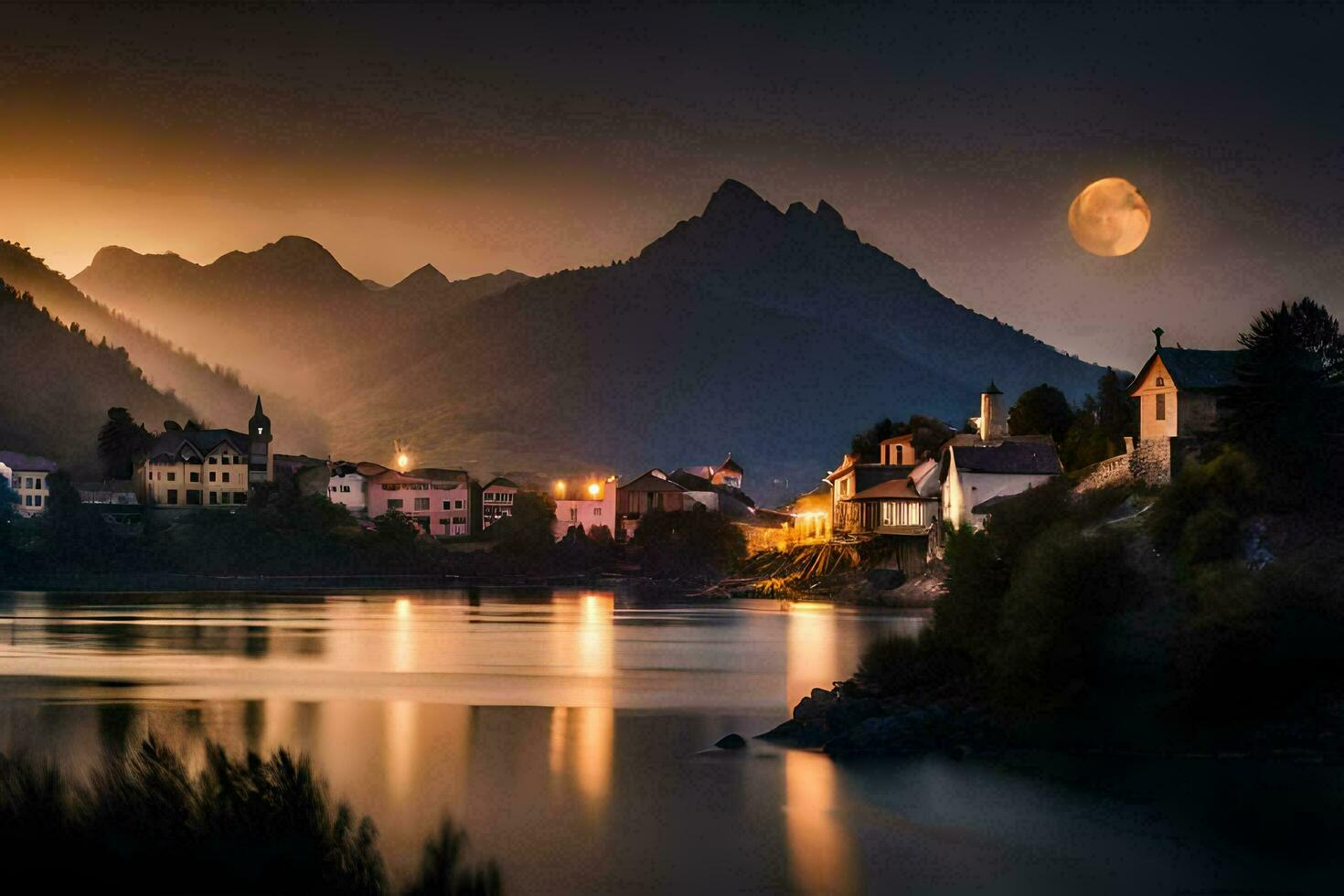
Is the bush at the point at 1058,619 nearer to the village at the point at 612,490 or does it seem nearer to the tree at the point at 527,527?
the village at the point at 612,490

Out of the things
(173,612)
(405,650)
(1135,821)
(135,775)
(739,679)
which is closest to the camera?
(135,775)

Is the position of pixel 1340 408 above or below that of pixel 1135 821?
above

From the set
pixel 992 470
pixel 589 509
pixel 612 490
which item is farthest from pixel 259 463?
pixel 992 470

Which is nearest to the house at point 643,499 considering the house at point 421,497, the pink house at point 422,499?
the house at point 421,497

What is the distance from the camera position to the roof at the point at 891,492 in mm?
A: 96312

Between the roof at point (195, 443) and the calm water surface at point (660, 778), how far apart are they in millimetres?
75155

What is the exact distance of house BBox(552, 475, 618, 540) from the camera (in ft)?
481

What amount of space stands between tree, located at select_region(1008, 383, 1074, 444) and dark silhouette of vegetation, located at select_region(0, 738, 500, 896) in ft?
244

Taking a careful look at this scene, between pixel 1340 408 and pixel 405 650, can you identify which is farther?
pixel 405 650

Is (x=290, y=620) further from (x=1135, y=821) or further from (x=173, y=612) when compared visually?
(x=1135, y=821)

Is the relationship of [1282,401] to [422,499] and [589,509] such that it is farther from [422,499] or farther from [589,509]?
[422,499]

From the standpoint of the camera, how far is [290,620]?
3265 inches

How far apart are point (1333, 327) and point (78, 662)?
49589 mm

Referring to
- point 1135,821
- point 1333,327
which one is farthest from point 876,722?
point 1333,327
